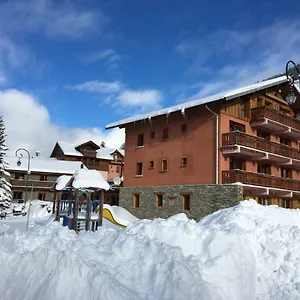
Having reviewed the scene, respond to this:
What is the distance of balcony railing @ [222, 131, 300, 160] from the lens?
21031mm

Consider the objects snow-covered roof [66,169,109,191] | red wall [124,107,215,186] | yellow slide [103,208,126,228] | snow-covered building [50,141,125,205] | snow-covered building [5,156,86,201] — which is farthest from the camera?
snow-covered building [50,141,125,205]

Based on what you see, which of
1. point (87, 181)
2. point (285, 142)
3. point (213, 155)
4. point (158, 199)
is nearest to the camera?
point (87, 181)

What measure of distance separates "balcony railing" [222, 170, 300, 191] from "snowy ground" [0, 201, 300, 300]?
9.56 m

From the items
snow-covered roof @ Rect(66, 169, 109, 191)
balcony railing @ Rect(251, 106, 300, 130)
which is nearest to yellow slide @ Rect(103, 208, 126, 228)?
snow-covered roof @ Rect(66, 169, 109, 191)

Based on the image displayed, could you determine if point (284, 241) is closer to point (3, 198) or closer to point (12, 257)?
point (12, 257)

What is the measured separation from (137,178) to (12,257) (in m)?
19.8

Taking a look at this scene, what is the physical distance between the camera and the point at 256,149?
2228 centimetres

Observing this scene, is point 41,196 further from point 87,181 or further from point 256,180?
point 87,181

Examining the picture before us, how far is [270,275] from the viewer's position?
29.2ft

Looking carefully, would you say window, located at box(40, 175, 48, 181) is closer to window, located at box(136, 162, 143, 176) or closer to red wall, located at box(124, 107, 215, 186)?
red wall, located at box(124, 107, 215, 186)

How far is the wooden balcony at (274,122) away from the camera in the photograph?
76.8 feet

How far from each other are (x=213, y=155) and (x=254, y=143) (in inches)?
120

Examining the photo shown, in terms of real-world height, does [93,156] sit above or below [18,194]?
above

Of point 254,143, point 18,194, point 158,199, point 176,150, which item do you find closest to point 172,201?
point 158,199
